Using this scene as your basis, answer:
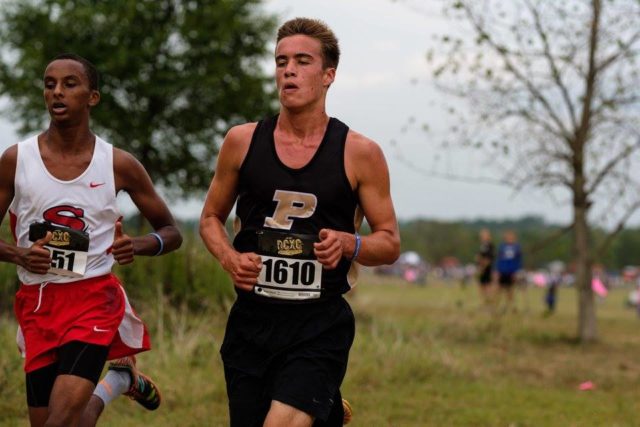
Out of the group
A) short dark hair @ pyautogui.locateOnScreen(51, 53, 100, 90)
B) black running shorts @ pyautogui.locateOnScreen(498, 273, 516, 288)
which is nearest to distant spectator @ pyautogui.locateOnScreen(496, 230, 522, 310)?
black running shorts @ pyautogui.locateOnScreen(498, 273, 516, 288)

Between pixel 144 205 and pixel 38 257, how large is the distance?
729 mm

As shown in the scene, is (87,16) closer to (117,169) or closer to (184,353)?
(184,353)

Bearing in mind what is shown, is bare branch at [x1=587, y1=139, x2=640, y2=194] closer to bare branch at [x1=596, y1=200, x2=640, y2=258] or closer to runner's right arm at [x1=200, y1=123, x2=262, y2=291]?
bare branch at [x1=596, y1=200, x2=640, y2=258]

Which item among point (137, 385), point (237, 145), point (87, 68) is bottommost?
point (137, 385)

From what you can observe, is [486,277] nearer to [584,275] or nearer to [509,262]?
[509,262]

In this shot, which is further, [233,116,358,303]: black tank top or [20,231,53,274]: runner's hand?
[20,231,53,274]: runner's hand

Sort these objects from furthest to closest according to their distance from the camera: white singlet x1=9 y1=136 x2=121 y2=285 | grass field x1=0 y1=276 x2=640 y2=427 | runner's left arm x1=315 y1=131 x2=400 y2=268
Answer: grass field x1=0 y1=276 x2=640 y2=427, white singlet x1=9 y1=136 x2=121 y2=285, runner's left arm x1=315 y1=131 x2=400 y2=268

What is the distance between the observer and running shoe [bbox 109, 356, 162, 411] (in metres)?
5.72

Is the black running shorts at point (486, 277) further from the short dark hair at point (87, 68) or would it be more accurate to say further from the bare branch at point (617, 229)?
the short dark hair at point (87, 68)

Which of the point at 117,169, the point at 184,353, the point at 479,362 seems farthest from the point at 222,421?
the point at 479,362

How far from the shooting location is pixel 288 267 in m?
4.15

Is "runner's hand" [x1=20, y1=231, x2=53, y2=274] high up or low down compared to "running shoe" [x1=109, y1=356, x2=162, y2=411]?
up

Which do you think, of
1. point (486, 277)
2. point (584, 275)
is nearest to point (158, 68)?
point (486, 277)

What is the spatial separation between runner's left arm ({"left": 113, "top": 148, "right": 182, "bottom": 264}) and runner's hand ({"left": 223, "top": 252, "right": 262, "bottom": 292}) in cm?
82
